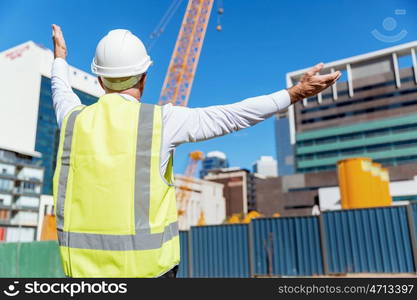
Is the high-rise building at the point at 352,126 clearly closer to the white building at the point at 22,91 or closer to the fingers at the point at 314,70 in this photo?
the white building at the point at 22,91

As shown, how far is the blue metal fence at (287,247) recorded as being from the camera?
1633 cm

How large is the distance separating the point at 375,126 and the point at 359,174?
69.1m

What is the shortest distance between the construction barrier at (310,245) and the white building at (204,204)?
275 ft

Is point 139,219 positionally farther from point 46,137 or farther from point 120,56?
point 46,137

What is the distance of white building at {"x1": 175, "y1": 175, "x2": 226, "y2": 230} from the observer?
354 feet

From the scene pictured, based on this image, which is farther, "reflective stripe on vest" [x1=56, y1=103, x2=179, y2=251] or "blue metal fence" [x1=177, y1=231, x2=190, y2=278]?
"blue metal fence" [x1=177, y1=231, x2=190, y2=278]

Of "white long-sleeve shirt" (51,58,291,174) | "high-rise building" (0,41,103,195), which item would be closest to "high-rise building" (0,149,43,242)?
"high-rise building" (0,41,103,195)

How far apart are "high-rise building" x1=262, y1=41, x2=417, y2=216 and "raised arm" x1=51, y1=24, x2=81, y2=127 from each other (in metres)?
72.9

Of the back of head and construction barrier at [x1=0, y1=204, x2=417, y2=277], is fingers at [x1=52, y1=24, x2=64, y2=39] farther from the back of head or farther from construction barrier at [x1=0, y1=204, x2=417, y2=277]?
construction barrier at [x1=0, y1=204, x2=417, y2=277]

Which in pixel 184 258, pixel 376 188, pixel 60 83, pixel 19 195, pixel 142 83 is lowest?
pixel 184 258

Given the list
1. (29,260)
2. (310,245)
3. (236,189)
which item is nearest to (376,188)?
(310,245)

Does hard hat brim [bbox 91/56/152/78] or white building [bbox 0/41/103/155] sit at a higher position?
white building [bbox 0/41/103/155]

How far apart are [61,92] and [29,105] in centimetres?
8703

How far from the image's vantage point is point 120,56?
169 cm
